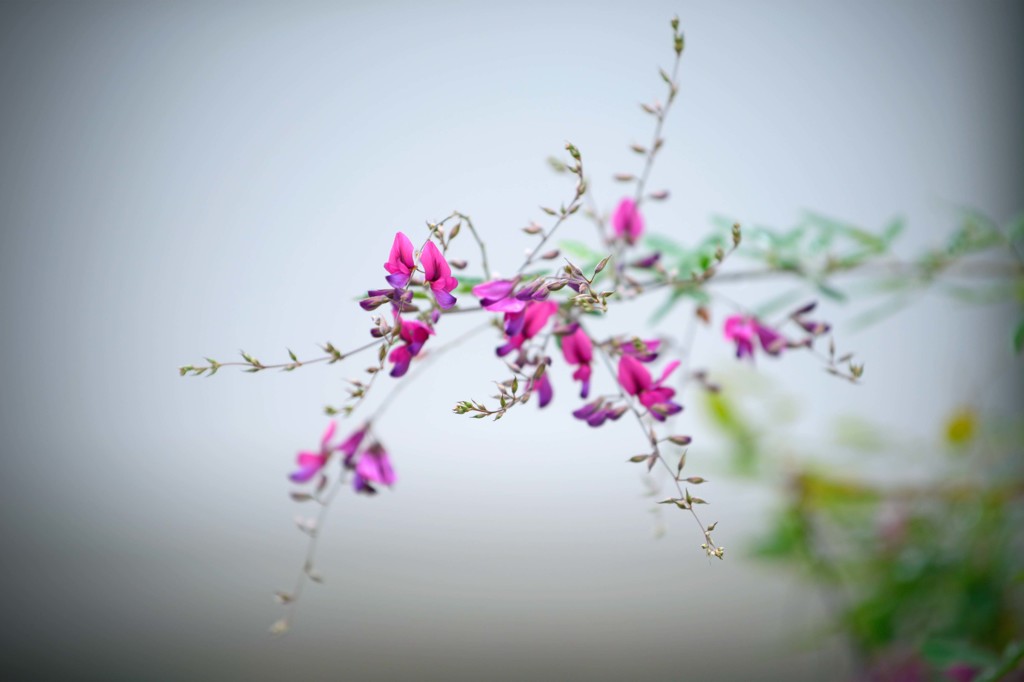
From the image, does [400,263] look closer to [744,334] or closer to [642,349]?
[642,349]

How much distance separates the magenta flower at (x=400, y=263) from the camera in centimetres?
34

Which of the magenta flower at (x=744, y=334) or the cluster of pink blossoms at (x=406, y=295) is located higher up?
the magenta flower at (x=744, y=334)

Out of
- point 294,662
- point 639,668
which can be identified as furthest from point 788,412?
point 294,662

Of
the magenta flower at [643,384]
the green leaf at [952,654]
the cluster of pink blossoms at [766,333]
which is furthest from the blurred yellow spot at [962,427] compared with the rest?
the magenta flower at [643,384]

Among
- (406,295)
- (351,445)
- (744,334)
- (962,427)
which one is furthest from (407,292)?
(962,427)

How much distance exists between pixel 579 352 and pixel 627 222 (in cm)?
14

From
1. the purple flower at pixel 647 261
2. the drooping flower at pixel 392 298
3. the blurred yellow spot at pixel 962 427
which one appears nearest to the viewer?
the drooping flower at pixel 392 298

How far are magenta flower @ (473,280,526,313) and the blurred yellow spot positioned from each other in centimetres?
76

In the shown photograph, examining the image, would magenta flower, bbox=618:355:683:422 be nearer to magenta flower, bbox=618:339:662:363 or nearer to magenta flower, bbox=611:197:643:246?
magenta flower, bbox=618:339:662:363

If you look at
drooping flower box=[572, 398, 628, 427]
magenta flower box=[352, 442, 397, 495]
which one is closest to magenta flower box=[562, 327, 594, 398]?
drooping flower box=[572, 398, 628, 427]

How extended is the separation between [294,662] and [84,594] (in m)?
0.62

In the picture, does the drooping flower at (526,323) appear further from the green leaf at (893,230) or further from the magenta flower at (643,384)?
the green leaf at (893,230)

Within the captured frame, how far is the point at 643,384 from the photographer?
1.31 feet

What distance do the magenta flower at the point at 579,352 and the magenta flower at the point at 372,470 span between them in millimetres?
122
